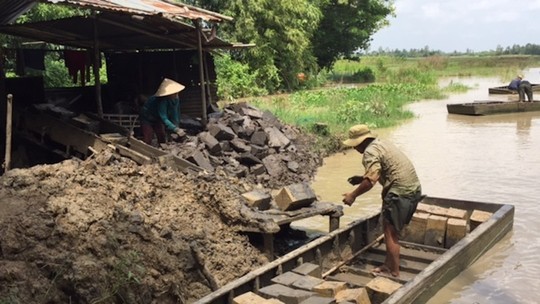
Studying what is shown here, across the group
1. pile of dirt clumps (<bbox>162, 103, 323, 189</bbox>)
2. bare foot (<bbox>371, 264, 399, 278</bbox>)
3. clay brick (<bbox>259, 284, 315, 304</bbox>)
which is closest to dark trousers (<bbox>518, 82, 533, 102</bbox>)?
pile of dirt clumps (<bbox>162, 103, 323, 189</bbox>)

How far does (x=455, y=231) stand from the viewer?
6461mm

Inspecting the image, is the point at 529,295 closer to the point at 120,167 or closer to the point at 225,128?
the point at 120,167

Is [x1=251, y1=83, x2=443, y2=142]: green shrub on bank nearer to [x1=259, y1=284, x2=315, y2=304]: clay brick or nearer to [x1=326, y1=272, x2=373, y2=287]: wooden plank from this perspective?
[x1=326, y1=272, x2=373, y2=287]: wooden plank

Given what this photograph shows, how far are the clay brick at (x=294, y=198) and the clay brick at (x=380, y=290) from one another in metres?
1.70

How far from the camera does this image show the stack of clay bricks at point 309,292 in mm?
4145

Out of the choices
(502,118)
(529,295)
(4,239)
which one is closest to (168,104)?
A: (4,239)

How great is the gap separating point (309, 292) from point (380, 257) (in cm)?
216

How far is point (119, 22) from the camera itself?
10.5 metres

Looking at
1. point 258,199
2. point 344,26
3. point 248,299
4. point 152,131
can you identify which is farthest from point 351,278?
point 344,26

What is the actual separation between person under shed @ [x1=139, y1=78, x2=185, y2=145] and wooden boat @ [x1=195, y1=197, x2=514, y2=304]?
13.5 ft

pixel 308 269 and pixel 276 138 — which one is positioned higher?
pixel 276 138

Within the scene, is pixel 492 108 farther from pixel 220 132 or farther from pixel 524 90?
pixel 220 132

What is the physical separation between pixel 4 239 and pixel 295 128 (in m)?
9.30

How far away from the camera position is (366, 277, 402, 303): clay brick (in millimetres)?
4613
